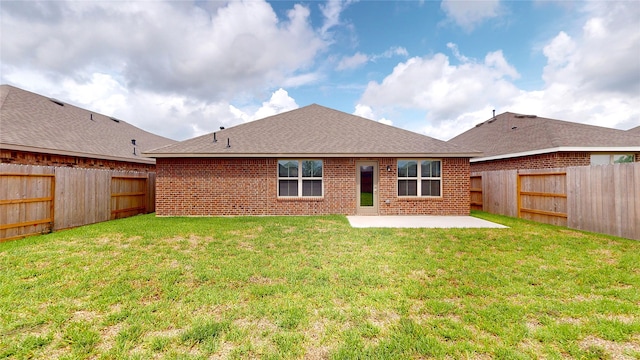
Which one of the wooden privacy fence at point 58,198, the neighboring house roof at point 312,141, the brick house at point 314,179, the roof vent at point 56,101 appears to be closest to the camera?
the wooden privacy fence at point 58,198

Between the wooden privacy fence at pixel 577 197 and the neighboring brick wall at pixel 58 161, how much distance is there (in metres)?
18.2

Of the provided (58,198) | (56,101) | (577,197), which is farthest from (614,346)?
(56,101)

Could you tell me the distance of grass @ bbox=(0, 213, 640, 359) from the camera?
260cm

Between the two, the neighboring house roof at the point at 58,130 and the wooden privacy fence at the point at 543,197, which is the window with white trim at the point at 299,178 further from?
the neighboring house roof at the point at 58,130

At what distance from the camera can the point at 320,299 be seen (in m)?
3.57

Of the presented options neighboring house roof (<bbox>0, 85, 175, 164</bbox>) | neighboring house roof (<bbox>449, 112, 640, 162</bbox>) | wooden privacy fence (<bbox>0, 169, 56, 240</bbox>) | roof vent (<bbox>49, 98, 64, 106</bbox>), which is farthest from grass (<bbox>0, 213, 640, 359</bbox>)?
roof vent (<bbox>49, 98, 64, 106</bbox>)

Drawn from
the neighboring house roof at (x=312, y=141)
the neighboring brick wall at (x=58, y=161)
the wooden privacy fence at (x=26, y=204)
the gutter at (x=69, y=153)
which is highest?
the neighboring house roof at (x=312, y=141)

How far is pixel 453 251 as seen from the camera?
5.81m

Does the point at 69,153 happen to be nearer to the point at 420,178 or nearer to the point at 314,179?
the point at 314,179

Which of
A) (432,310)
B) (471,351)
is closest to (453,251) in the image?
(432,310)

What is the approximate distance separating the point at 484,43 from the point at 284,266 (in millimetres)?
15752

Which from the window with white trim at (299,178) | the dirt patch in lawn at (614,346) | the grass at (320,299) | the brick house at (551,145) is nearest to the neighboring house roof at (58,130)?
the grass at (320,299)

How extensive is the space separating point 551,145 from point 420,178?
5.97 m

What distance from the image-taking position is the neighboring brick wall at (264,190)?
36.7ft
